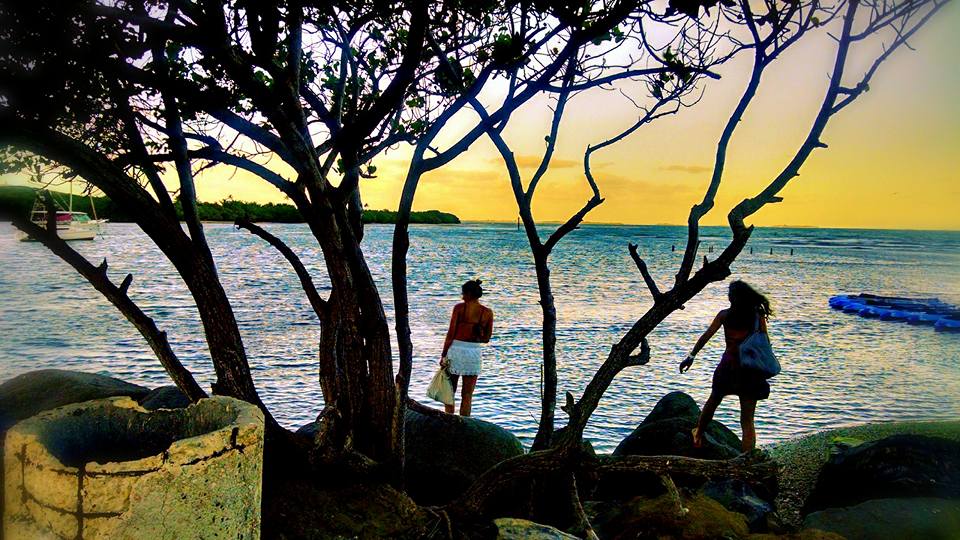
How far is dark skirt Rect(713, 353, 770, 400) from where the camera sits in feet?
25.0

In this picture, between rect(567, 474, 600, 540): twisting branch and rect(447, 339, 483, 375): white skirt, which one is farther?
rect(447, 339, 483, 375): white skirt

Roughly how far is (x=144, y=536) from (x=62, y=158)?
285cm

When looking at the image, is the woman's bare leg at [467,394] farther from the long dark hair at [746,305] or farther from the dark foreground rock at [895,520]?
the dark foreground rock at [895,520]

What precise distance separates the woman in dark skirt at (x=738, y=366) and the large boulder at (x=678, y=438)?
0.14 metres

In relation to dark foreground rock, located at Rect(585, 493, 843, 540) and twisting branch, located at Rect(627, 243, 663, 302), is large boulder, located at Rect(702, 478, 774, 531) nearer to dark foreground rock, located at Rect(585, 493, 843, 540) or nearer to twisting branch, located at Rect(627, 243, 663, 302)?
dark foreground rock, located at Rect(585, 493, 843, 540)

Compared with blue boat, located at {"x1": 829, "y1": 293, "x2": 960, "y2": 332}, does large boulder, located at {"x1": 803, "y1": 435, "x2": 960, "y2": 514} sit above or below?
above

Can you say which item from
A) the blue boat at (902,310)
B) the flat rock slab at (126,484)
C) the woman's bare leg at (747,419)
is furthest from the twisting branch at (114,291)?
the blue boat at (902,310)

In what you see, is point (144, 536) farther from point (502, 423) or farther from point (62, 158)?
point (502, 423)

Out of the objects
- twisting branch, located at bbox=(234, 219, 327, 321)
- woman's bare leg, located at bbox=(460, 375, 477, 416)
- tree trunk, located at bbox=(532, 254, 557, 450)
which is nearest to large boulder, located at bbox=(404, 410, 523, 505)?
tree trunk, located at bbox=(532, 254, 557, 450)

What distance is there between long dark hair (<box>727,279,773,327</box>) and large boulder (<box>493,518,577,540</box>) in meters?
3.83

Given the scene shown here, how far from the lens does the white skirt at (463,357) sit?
9.45m

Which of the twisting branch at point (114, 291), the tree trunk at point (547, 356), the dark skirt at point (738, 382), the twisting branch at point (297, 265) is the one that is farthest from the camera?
the dark skirt at point (738, 382)

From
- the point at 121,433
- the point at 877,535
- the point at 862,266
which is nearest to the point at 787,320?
the point at 877,535

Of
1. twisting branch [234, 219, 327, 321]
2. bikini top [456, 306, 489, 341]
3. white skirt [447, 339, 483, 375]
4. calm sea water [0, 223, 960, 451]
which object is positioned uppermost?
twisting branch [234, 219, 327, 321]
